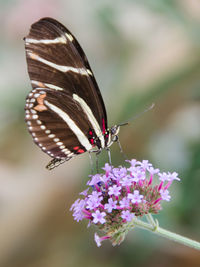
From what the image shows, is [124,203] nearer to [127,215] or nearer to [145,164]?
[127,215]

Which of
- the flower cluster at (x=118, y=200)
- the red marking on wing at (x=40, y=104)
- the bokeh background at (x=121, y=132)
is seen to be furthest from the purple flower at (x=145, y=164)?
the bokeh background at (x=121, y=132)

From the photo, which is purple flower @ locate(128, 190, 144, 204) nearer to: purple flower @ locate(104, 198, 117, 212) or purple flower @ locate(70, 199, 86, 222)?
purple flower @ locate(104, 198, 117, 212)

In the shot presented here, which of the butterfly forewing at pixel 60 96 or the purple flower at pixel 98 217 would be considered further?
the butterfly forewing at pixel 60 96

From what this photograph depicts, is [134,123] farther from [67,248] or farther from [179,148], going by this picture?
[67,248]

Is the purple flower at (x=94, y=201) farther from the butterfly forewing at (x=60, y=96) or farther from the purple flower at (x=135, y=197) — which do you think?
the butterfly forewing at (x=60, y=96)

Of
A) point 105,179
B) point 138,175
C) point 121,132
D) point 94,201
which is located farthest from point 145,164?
point 121,132

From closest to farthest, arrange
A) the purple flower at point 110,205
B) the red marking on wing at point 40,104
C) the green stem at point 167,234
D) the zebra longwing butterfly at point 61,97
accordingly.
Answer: the green stem at point 167,234 → the purple flower at point 110,205 → the zebra longwing butterfly at point 61,97 → the red marking on wing at point 40,104

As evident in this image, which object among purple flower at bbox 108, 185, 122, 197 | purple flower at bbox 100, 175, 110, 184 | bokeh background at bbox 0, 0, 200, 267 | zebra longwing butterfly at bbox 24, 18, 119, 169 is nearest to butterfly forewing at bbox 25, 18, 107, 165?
zebra longwing butterfly at bbox 24, 18, 119, 169
